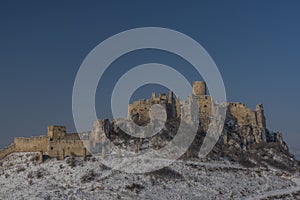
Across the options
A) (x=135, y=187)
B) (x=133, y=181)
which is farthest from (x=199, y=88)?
(x=135, y=187)

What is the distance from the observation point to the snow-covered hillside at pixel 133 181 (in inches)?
2058

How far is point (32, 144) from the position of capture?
67.3m

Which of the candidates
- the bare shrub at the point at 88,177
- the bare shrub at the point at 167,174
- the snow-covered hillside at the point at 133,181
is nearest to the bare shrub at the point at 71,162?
the snow-covered hillside at the point at 133,181

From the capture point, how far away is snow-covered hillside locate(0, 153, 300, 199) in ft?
172

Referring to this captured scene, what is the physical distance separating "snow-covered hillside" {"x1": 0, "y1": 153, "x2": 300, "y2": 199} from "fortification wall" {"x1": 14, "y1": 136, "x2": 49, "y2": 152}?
144 centimetres

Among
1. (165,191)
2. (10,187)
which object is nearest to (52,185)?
(10,187)

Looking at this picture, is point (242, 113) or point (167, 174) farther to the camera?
point (242, 113)

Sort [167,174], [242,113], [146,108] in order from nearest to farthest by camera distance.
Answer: [167,174] → [146,108] → [242,113]

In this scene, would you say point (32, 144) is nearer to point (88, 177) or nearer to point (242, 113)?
point (88, 177)

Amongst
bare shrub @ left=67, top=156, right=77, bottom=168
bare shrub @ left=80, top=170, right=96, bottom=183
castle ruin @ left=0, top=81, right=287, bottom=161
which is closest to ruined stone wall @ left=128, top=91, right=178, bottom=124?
castle ruin @ left=0, top=81, right=287, bottom=161

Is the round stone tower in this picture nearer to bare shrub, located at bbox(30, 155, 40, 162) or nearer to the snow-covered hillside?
the snow-covered hillside

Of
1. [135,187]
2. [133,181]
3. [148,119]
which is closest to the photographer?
[135,187]

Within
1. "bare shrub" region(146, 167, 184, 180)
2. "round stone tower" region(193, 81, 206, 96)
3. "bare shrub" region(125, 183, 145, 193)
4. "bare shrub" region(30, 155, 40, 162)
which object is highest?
"round stone tower" region(193, 81, 206, 96)

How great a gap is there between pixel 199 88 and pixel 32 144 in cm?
3418
